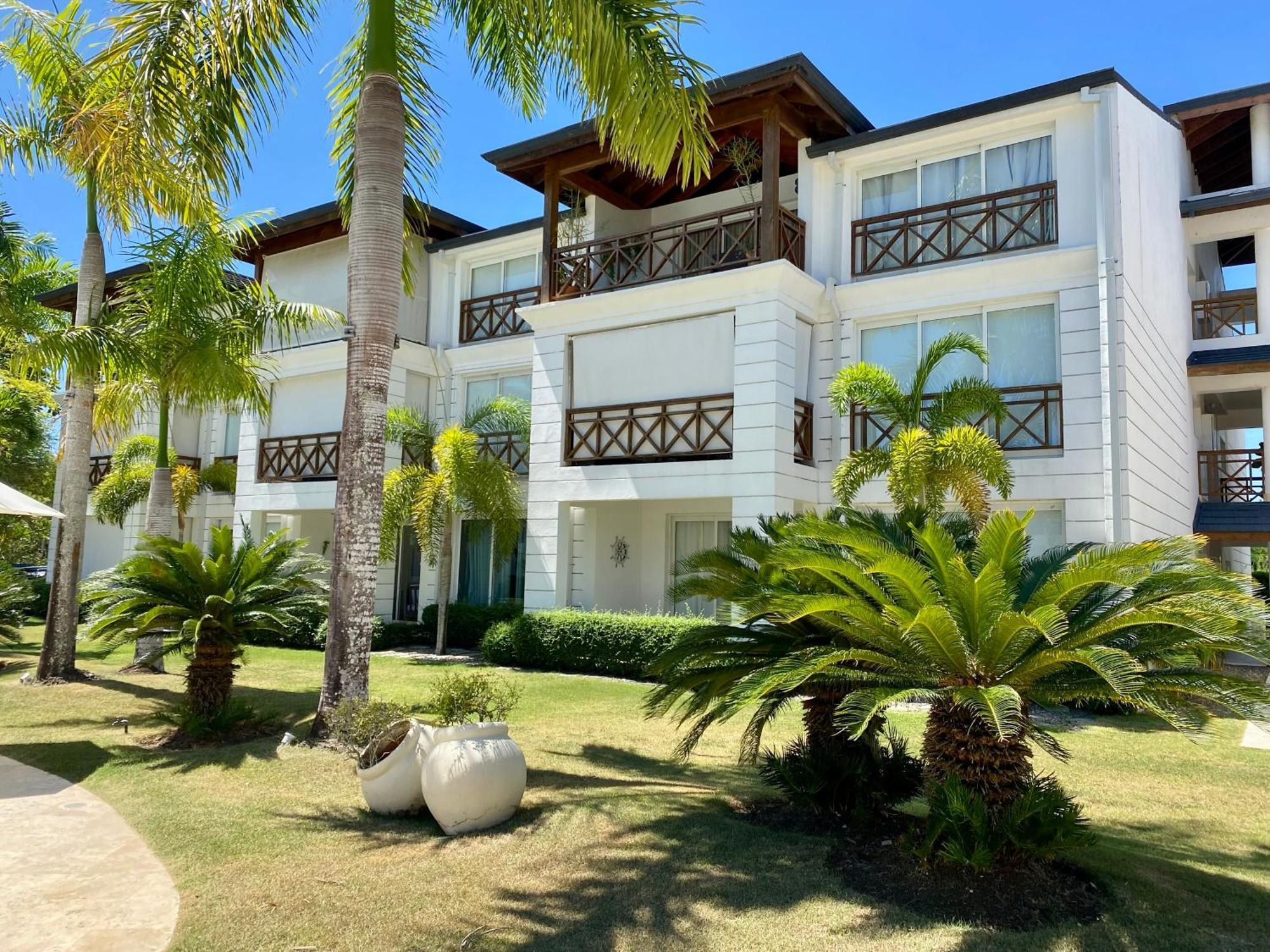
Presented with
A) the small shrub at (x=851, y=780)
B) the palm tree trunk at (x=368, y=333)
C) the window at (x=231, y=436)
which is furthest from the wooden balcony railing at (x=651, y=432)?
the window at (x=231, y=436)

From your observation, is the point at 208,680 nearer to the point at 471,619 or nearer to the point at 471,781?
the point at 471,781

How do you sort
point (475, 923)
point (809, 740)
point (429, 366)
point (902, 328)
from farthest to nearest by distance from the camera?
point (429, 366) → point (902, 328) → point (809, 740) → point (475, 923)

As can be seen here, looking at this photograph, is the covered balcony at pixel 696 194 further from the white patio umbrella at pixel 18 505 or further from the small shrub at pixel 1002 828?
the small shrub at pixel 1002 828

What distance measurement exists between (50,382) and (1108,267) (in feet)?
77.6

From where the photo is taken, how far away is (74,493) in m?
12.9

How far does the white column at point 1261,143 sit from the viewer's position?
16.8 metres

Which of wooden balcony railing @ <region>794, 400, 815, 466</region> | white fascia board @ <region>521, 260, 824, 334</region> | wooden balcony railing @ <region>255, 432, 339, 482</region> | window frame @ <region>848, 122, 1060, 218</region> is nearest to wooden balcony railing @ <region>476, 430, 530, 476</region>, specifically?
white fascia board @ <region>521, 260, 824, 334</region>

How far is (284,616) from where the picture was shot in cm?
941

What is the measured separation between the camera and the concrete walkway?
4594mm

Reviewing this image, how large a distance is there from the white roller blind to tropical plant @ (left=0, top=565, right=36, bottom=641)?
9.85m

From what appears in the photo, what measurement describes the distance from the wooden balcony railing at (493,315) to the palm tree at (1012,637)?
570 inches

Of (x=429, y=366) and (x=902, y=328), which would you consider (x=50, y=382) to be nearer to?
(x=429, y=366)

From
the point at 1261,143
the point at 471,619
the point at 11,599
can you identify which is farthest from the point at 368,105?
the point at 1261,143

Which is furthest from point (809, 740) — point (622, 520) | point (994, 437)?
point (622, 520)
